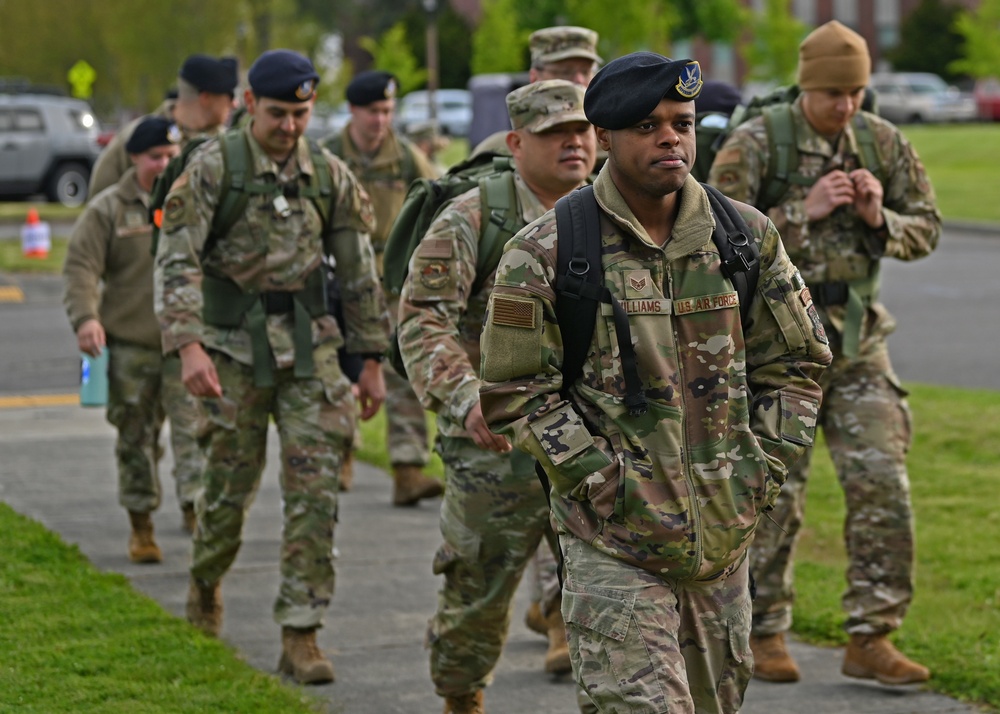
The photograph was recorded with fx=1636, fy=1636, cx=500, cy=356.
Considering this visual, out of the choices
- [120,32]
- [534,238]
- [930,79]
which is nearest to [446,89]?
[930,79]

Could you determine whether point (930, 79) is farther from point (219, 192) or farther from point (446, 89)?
point (219, 192)

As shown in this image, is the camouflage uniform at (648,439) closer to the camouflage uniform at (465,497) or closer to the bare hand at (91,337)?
the camouflage uniform at (465,497)

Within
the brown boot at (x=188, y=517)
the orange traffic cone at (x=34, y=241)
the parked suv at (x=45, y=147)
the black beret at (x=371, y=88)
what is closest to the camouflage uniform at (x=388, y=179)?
the black beret at (x=371, y=88)

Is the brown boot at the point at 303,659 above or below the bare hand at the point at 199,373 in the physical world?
below

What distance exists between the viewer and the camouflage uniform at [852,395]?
20.5ft

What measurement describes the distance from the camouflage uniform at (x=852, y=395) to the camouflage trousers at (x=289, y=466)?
1.70 meters

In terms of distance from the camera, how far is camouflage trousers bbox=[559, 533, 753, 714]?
391cm

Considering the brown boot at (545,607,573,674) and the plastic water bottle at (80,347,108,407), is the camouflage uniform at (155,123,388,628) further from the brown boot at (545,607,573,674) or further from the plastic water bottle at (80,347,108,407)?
the plastic water bottle at (80,347,108,407)

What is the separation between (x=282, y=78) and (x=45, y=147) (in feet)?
88.7

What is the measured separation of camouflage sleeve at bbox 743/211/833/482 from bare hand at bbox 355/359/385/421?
2.73m

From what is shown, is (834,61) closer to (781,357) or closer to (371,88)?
(781,357)

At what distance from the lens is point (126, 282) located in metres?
8.63

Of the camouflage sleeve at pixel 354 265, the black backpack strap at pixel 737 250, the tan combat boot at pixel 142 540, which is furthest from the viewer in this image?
the tan combat boot at pixel 142 540

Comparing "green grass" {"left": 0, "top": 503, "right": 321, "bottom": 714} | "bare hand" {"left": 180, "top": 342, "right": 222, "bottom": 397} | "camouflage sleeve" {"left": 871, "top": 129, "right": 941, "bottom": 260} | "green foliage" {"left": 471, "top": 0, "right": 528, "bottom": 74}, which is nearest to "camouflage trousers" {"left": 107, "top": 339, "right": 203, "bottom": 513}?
"green grass" {"left": 0, "top": 503, "right": 321, "bottom": 714}
